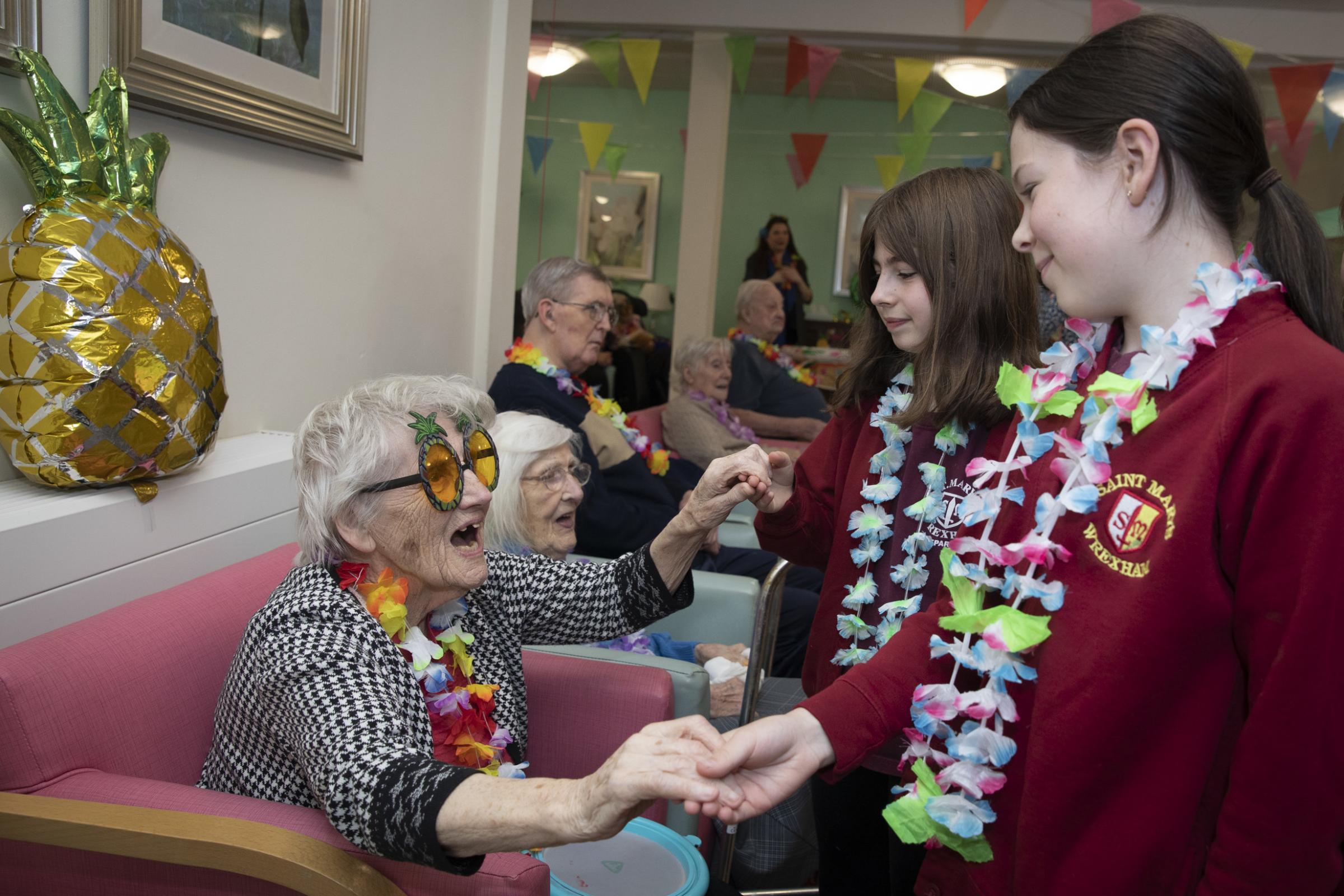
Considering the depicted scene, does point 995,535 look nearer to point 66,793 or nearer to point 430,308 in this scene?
point 66,793

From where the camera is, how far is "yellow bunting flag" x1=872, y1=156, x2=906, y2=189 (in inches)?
313

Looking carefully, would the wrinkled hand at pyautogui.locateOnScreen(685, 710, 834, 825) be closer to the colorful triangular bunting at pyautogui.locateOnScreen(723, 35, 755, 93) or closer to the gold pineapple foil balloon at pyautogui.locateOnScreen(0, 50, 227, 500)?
the gold pineapple foil balloon at pyautogui.locateOnScreen(0, 50, 227, 500)

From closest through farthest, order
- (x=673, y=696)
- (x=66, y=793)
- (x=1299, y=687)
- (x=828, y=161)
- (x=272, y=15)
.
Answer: (x=1299, y=687) → (x=66, y=793) → (x=673, y=696) → (x=272, y=15) → (x=828, y=161)

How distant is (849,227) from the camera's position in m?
9.05

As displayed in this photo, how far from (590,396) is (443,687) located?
86.3 inches

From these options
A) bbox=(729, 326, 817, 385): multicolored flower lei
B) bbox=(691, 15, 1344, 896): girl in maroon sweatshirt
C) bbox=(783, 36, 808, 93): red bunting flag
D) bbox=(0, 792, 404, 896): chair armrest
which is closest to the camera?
bbox=(691, 15, 1344, 896): girl in maroon sweatshirt

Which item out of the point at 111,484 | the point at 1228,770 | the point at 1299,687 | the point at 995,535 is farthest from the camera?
the point at 111,484

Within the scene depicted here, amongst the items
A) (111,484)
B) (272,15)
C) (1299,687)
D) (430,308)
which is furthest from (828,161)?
(1299,687)

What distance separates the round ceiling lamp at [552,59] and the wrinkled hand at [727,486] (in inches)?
108

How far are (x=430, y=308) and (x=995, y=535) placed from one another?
8.56 feet

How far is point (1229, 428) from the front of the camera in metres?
0.89

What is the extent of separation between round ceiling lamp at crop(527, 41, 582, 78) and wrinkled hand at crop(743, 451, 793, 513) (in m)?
2.64

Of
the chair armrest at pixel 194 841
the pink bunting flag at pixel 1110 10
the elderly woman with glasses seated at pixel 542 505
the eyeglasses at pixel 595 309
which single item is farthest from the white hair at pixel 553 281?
the pink bunting flag at pixel 1110 10

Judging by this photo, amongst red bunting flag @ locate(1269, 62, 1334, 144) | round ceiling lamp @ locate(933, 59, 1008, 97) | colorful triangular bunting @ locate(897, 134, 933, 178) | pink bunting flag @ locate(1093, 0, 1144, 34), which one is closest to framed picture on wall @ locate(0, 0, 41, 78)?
pink bunting flag @ locate(1093, 0, 1144, 34)
